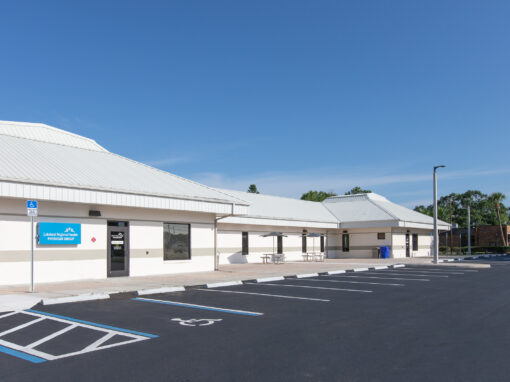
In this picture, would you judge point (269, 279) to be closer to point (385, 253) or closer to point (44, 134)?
point (44, 134)

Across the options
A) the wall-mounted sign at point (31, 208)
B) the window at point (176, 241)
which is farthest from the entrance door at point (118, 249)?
the wall-mounted sign at point (31, 208)

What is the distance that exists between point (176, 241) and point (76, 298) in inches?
359

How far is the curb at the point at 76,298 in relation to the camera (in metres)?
12.0

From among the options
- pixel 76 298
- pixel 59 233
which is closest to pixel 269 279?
pixel 59 233

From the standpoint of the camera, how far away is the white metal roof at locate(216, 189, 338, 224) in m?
34.4

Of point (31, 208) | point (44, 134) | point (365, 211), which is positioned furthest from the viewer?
point (365, 211)

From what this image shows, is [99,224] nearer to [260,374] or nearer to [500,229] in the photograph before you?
[260,374]

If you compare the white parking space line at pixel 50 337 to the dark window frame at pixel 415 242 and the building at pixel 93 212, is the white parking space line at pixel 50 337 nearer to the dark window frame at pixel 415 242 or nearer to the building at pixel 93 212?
the building at pixel 93 212

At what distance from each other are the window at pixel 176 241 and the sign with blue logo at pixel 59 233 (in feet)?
14.3

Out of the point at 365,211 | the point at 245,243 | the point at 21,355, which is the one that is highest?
the point at 365,211

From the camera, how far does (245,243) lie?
33.0 metres

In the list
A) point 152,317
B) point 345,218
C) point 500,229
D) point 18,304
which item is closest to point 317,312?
point 152,317

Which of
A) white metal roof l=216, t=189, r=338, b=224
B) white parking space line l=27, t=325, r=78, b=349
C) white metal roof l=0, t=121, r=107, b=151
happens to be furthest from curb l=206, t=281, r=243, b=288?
white metal roof l=216, t=189, r=338, b=224

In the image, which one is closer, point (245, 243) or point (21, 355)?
point (21, 355)
